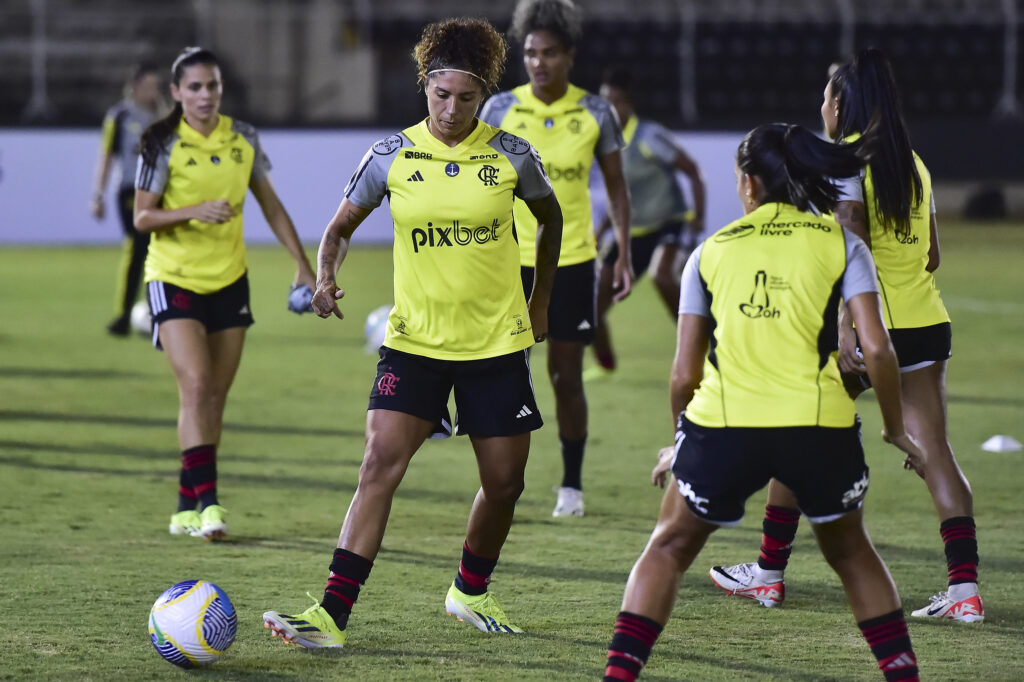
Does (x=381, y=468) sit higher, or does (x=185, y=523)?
(x=381, y=468)

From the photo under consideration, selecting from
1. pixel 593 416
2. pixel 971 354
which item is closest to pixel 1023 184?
pixel 971 354

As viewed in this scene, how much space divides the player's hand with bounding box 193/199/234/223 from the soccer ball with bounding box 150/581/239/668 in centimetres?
227

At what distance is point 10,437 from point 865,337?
6687 millimetres

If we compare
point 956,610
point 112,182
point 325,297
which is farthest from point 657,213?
point 112,182

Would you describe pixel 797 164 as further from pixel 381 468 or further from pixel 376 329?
pixel 376 329

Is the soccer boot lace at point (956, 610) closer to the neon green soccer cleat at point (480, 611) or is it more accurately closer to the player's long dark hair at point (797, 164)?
the neon green soccer cleat at point (480, 611)

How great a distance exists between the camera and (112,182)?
74.2 feet

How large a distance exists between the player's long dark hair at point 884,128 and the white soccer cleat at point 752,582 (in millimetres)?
1473

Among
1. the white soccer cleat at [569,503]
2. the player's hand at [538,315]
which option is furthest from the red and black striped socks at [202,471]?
the player's hand at [538,315]

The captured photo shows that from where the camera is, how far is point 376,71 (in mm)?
28375

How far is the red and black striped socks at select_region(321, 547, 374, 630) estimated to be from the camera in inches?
189

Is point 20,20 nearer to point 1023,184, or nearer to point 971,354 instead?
point 1023,184

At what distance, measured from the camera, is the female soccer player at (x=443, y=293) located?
4812mm

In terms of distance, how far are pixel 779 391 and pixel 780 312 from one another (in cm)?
22
